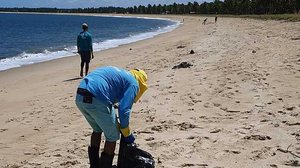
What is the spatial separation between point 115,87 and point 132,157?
2.80 ft

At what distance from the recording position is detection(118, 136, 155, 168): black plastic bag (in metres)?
4.31

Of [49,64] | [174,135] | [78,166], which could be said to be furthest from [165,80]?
[49,64]

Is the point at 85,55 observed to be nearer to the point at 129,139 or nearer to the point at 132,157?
the point at 132,157

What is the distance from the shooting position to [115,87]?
3.97m

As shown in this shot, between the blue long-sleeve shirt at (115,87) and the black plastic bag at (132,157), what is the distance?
0.49 meters

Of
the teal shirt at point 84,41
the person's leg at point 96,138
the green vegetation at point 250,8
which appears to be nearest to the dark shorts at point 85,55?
the teal shirt at point 84,41

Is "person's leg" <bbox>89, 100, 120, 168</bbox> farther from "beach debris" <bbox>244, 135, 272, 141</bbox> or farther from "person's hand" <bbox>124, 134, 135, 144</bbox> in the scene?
"beach debris" <bbox>244, 135, 272, 141</bbox>

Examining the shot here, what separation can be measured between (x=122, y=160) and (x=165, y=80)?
19.4 ft

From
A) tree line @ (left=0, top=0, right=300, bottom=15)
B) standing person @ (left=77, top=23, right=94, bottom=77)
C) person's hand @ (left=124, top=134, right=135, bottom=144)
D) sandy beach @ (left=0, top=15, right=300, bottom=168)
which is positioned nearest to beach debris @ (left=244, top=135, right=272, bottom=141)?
sandy beach @ (left=0, top=15, right=300, bottom=168)

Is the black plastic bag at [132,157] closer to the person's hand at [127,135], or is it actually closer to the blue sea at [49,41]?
the person's hand at [127,135]

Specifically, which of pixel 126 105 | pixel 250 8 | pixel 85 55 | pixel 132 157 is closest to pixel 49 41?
pixel 85 55

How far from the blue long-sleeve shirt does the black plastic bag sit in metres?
0.49

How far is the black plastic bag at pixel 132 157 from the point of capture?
4.31 m

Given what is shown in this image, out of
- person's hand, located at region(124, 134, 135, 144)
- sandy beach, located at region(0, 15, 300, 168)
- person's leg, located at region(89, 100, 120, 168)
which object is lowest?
sandy beach, located at region(0, 15, 300, 168)
